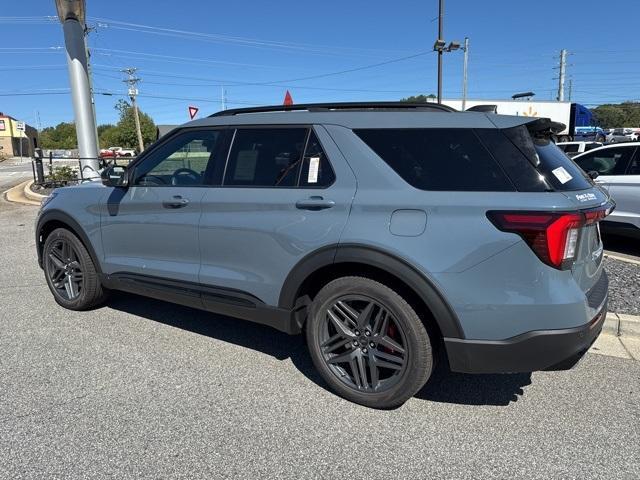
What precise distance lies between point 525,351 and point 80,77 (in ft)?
42.7

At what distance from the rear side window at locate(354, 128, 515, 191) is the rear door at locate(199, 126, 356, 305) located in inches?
10.9

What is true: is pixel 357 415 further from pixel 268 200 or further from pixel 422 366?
pixel 268 200

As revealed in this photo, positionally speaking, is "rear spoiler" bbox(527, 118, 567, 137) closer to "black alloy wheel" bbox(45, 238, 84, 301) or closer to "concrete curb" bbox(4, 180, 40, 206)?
"black alloy wheel" bbox(45, 238, 84, 301)

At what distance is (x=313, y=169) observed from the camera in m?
3.11

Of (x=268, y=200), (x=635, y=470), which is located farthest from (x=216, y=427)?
(x=635, y=470)

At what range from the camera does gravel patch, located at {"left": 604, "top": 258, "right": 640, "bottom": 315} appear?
4.37 meters

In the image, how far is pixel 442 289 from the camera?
8.60ft

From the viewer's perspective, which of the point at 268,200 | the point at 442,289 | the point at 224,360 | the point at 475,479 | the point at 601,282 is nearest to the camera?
the point at 475,479

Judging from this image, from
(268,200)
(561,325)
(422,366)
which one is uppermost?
(268,200)

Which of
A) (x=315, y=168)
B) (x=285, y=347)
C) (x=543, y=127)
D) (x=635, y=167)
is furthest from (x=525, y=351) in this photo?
(x=635, y=167)

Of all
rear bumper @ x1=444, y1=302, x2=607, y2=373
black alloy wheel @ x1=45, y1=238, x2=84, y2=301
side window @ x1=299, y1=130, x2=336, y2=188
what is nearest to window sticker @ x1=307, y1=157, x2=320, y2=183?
side window @ x1=299, y1=130, x2=336, y2=188

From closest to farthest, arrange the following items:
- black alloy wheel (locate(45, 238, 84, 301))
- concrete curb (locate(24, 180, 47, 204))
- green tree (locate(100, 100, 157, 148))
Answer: black alloy wheel (locate(45, 238, 84, 301)) → concrete curb (locate(24, 180, 47, 204)) → green tree (locate(100, 100, 157, 148))

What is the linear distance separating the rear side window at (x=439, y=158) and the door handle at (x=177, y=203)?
1.45 m

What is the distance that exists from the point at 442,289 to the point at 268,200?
1.26m
